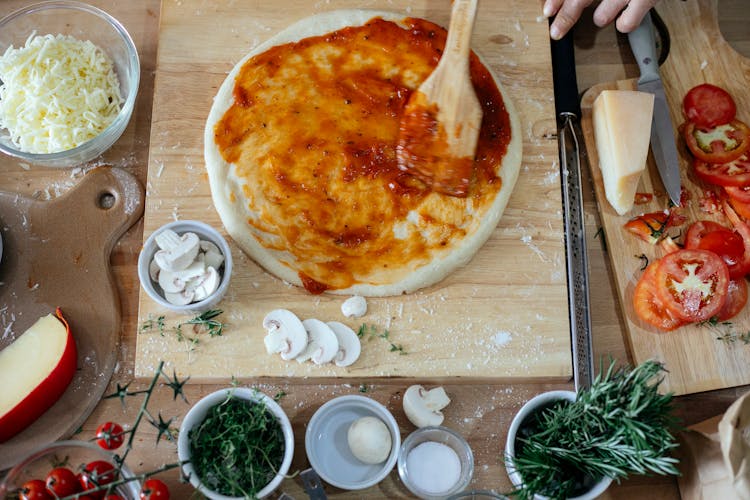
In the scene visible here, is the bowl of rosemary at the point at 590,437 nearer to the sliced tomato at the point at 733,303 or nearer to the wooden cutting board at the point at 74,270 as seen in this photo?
the sliced tomato at the point at 733,303

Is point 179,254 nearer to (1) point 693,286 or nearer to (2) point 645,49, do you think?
(1) point 693,286

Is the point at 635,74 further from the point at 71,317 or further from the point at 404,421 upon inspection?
the point at 71,317

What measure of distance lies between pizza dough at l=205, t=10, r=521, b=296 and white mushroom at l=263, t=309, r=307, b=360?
133mm

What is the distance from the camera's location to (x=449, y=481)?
2.43 m

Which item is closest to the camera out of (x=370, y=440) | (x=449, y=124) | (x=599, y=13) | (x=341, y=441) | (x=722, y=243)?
(x=370, y=440)

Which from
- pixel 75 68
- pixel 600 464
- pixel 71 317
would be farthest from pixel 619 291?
pixel 75 68

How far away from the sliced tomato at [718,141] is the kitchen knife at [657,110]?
0.27 feet

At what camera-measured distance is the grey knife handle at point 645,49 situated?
290 cm

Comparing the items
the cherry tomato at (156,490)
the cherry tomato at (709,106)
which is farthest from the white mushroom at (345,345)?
the cherry tomato at (709,106)

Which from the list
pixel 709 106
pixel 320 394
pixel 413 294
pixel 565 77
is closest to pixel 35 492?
pixel 320 394

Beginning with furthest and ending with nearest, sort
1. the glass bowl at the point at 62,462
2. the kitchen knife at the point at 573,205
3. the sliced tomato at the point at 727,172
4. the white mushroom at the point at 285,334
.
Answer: the sliced tomato at the point at 727,172
the kitchen knife at the point at 573,205
the white mushroom at the point at 285,334
the glass bowl at the point at 62,462

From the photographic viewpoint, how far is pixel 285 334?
2.52m

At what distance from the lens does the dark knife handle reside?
285 centimetres

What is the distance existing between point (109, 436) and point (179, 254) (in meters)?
0.66
